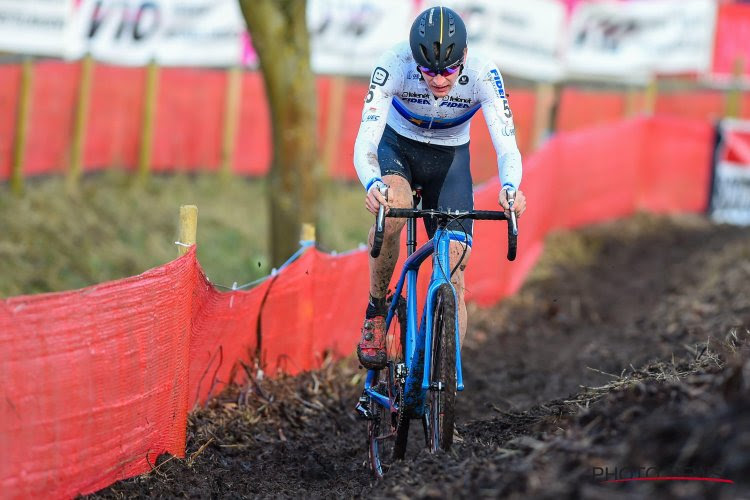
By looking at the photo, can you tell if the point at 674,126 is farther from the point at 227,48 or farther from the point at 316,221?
the point at 316,221

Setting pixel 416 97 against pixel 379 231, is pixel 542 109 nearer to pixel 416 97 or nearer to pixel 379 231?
pixel 416 97

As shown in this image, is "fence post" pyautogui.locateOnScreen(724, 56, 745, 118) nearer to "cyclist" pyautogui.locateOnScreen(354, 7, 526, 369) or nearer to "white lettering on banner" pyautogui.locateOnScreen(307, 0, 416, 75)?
"white lettering on banner" pyautogui.locateOnScreen(307, 0, 416, 75)

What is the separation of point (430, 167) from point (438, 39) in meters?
0.92

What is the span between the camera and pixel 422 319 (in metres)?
5.67

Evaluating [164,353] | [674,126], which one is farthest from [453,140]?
[674,126]

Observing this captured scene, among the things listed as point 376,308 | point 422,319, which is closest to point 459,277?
point 422,319

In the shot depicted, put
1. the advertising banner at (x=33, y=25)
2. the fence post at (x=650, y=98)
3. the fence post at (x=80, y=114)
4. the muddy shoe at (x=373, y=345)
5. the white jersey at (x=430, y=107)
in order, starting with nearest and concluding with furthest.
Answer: the white jersey at (x=430, y=107)
the muddy shoe at (x=373, y=345)
the advertising banner at (x=33, y=25)
the fence post at (x=80, y=114)
the fence post at (x=650, y=98)

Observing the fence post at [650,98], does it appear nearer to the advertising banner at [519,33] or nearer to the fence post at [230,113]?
the advertising banner at [519,33]

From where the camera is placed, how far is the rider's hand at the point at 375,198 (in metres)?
5.51

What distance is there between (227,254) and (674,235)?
23.9 feet

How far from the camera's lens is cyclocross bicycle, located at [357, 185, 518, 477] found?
5.29 meters

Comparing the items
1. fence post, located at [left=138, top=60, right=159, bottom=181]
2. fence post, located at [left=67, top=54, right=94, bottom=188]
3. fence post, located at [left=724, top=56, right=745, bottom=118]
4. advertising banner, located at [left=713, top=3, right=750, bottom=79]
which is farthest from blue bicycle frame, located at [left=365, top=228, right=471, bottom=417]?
advertising banner, located at [left=713, top=3, right=750, bottom=79]

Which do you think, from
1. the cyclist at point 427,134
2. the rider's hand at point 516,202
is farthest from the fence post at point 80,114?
the rider's hand at point 516,202

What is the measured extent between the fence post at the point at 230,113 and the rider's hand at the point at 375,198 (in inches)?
426
